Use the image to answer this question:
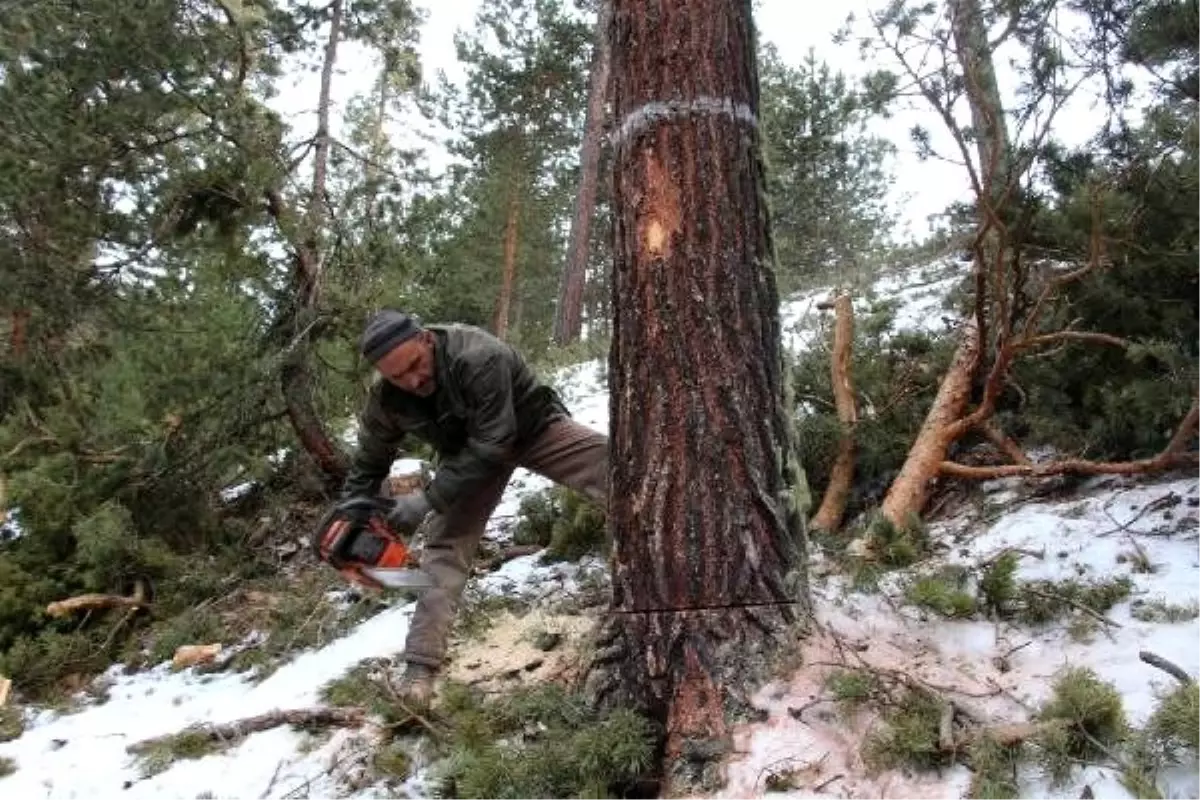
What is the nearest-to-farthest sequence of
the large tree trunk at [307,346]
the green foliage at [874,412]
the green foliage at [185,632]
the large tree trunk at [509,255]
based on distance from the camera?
1. the green foliage at [874,412]
2. the green foliage at [185,632]
3. the large tree trunk at [307,346]
4. the large tree trunk at [509,255]

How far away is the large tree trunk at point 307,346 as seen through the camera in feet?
22.4

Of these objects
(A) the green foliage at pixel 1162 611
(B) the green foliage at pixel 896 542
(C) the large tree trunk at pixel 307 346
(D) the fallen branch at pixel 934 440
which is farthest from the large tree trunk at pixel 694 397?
(C) the large tree trunk at pixel 307 346

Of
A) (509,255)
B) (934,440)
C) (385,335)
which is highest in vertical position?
(509,255)

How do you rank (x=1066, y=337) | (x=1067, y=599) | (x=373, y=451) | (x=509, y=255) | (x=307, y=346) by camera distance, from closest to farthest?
(x=1067, y=599), (x=373, y=451), (x=1066, y=337), (x=307, y=346), (x=509, y=255)

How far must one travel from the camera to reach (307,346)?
22.3 ft

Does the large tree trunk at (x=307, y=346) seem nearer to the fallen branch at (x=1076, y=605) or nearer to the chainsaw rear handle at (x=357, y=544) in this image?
the chainsaw rear handle at (x=357, y=544)

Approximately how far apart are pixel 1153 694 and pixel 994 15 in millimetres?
3203

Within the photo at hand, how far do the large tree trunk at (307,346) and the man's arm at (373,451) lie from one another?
284cm

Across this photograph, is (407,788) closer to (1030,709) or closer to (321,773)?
(321,773)

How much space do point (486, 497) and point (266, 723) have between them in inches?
50.6

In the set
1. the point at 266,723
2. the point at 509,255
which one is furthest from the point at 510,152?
the point at 266,723

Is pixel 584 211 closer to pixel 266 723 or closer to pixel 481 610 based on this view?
pixel 481 610

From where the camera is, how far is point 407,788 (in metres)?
3.12

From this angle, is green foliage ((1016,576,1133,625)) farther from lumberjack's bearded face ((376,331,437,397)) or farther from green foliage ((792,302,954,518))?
lumberjack's bearded face ((376,331,437,397))
